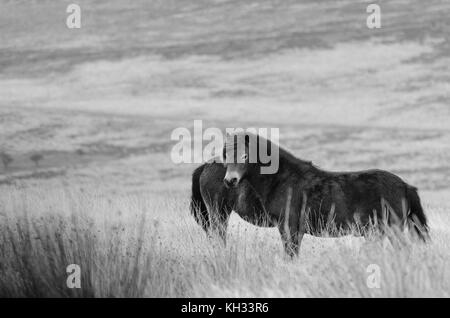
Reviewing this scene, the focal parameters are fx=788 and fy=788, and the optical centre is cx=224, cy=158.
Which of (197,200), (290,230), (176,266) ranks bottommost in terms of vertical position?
(176,266)

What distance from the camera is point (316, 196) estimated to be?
1028cm

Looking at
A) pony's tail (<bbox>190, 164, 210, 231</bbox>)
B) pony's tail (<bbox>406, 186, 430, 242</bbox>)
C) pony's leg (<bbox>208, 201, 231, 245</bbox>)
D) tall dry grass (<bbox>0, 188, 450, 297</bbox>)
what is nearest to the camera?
tall dry grass (<bbox>0, 188, 450, 297</bbox>)

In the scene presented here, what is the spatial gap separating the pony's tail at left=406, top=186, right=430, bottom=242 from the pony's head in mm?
1878

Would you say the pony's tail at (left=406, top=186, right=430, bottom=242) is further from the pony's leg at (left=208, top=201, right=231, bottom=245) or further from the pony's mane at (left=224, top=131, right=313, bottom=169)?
the pony's leg at (left=208, top=201, right=231, bottom=245)

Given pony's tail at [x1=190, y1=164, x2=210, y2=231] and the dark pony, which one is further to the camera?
pony's tail at [x1=190, y1=164, x2=210, y2=231]

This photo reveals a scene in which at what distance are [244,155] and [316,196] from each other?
3.66 feet

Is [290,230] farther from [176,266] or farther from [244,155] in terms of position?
[176,266]

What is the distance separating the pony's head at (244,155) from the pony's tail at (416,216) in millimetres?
1878

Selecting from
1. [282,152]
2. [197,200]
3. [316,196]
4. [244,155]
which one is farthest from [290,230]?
[197,200]

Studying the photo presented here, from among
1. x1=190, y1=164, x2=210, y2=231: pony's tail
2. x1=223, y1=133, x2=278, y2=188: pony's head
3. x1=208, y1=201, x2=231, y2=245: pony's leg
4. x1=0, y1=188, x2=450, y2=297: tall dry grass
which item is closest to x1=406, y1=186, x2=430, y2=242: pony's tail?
x1=0, y1=188, x2=450, y2=297: tall dry grass

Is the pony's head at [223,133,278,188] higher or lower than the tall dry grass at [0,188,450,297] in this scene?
higher

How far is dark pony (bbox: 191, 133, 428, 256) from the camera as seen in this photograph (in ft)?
33.1

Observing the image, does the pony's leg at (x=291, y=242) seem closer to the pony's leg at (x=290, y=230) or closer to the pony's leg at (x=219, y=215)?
the pony's leg at (x=290, y=230)
